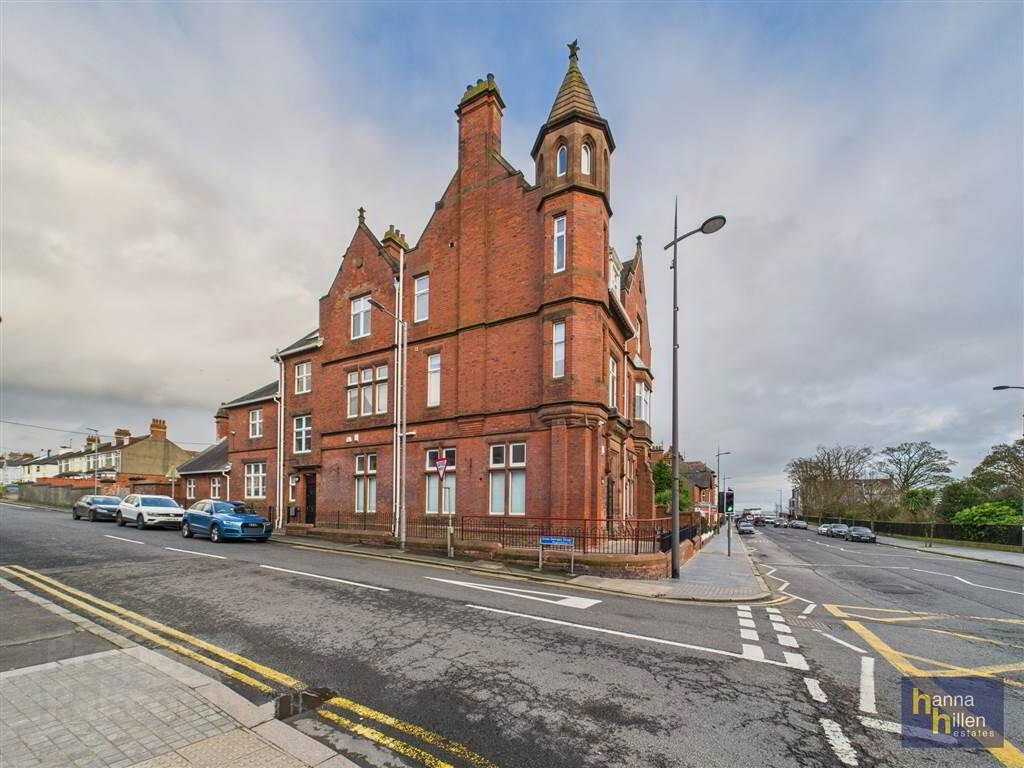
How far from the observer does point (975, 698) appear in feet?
19.5

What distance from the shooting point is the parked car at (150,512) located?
24.0 metres

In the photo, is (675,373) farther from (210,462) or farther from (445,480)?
(210,462)

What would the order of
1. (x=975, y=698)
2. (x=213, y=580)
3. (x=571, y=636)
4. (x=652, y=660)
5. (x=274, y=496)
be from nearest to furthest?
(x=975, y=698) < (x=652, y=660) < (x=571, y=636) < (x=213, y=580) < (x=274, y=496)

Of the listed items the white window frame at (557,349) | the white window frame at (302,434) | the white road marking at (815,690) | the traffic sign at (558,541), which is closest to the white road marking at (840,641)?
the white road marking at (815,690)

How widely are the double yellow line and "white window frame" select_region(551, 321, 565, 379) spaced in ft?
41.2

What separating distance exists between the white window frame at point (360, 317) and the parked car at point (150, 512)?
12.6 m

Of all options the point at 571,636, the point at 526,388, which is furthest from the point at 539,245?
the point at 571,636

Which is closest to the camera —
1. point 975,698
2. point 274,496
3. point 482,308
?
point 975,698

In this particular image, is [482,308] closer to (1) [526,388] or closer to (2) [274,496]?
A: (1) [526,388]

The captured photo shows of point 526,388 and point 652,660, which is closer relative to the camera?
point 652,660

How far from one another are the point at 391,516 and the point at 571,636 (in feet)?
48.2

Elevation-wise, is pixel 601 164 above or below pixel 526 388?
A: above

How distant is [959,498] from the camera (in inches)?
1711

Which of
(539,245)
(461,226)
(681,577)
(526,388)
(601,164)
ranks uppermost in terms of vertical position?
(601,164)
